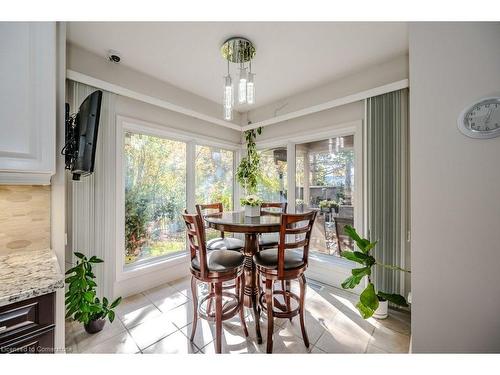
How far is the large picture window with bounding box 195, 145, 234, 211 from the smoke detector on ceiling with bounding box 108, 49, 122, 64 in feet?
4.53

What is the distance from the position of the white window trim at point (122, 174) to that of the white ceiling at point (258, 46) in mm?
647


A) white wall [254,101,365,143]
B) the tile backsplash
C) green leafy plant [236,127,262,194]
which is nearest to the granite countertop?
the tile backsplash

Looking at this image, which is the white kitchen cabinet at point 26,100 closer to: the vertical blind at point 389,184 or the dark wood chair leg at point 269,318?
the dark wood chair leg at point 269,318

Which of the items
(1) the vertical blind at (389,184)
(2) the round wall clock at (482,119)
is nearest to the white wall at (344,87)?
(1) the vertical blind at (389,184)

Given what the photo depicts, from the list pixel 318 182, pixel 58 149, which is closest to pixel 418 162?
pixel 318 182

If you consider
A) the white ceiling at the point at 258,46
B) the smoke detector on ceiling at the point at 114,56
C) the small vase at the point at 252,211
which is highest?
the white ceiling at the point at 258,46

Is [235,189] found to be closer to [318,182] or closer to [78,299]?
[318,182]

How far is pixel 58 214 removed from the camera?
4.50 feet

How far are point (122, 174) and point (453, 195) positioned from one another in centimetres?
291

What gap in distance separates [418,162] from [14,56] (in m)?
2.31

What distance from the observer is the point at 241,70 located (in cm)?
192

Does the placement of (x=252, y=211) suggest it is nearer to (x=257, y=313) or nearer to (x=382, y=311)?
(x=257, y=313)

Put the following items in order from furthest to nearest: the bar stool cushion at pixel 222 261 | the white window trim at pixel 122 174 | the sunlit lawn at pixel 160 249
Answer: the sunlit lawn at pixel 160 249 < the white window trim at pixel 122 174 < the bar stool cushion at pixel 222 261

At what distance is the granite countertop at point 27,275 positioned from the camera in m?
0.83
